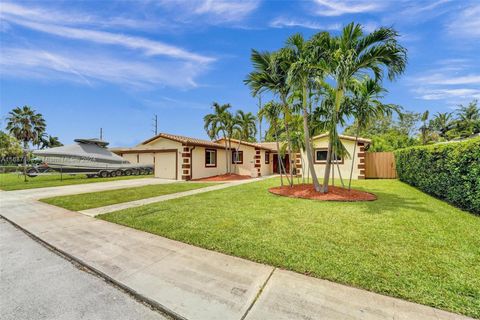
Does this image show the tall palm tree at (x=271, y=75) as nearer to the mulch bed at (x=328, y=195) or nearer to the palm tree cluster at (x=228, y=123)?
the mulch bed at (x=328, y=195)

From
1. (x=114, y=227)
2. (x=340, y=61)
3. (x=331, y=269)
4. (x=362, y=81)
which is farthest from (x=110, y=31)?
(x=331, y=269)

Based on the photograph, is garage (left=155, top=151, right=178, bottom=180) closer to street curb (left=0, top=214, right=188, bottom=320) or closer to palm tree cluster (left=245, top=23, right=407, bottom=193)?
palm tree cluster (left=245, top=23, right=407, bottom=193)

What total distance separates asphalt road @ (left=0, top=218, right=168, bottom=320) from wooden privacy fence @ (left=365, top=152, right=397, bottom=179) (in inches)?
657

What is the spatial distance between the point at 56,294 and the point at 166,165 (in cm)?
1502

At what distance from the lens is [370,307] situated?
2.12m

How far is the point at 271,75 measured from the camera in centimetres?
832

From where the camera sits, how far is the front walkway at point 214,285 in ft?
6.83

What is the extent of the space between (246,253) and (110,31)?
9.95 m

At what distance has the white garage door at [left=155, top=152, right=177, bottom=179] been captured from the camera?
653 inches

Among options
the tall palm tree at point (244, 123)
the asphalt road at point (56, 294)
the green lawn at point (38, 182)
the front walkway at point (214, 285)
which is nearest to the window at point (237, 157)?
the tall palm tree at point (244, 123)

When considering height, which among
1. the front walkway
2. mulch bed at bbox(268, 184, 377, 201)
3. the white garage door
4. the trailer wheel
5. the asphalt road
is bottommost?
the asphalt road

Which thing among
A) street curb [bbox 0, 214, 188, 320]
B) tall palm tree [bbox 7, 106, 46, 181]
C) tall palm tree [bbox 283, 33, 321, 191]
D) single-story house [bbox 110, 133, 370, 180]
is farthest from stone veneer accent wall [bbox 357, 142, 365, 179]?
tall palm tree [bbox 7, 106, 46, 181]

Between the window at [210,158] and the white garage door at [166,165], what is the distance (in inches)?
99.6

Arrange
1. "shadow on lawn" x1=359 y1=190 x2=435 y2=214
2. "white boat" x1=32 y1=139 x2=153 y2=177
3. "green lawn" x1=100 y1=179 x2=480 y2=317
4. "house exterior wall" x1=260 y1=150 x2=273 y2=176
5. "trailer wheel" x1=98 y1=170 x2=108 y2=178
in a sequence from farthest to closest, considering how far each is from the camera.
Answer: "house exterior wall" x1=260 y1=150 x2=273 y2=176, "trailer wheel" x1=98 y1=170 x2=108 y2=178, "white boat" x1=32 y1=139 x2=153 y2=177, "shadow on lawn" x1=359 y1=190 x2=435 y2=214, "green lawn" x1=100 y1=179 x2=480 y2=317
